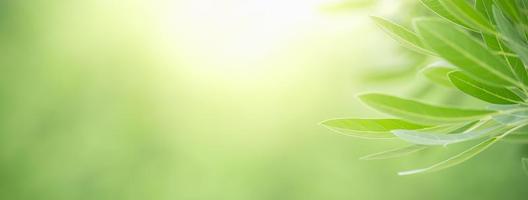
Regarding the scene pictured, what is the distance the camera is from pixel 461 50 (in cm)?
74

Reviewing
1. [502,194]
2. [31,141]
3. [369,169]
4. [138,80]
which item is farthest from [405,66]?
[31,141]

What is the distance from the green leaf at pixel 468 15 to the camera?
0.86 meters

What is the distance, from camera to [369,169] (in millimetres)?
2018

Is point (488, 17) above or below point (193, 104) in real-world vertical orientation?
above

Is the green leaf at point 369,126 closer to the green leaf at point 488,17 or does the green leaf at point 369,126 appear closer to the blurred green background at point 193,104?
the green leaf at point 488,17

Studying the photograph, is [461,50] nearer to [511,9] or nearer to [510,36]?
[510,36]

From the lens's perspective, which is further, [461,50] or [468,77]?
[468,77]

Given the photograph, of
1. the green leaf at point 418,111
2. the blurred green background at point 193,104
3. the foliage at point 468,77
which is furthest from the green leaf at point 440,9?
the blurred green background at point 193,104

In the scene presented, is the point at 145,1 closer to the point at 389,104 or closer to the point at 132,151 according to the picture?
the point at 132,151

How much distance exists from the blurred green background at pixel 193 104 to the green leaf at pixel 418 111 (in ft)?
3.54

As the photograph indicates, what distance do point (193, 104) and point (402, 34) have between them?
1189 millimetres

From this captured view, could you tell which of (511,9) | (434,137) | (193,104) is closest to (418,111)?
(434,137)

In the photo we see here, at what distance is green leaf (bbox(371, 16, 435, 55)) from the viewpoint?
3.03 feet

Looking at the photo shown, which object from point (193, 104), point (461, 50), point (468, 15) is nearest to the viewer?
point (461, 50)
